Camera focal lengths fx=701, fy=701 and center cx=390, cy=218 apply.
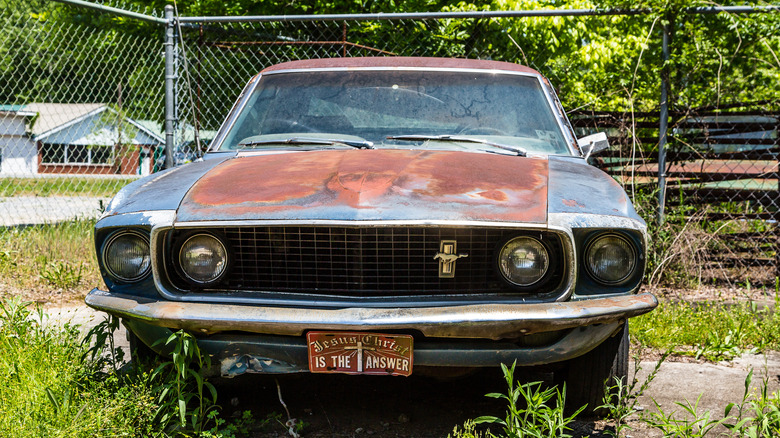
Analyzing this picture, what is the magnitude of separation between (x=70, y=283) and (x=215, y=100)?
12.7 feet

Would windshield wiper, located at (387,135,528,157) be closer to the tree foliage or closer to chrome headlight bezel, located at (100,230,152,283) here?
chrome headlight bezel, located at (100,230,152,283)

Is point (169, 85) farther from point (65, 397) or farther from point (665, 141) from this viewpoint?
point (665, 141)

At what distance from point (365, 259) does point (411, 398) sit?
111 centimetres

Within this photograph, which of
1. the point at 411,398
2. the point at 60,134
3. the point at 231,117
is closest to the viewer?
the point at 411,398

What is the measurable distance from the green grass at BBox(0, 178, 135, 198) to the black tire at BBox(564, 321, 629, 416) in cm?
533

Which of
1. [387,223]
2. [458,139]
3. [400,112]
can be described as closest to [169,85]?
[400,112]

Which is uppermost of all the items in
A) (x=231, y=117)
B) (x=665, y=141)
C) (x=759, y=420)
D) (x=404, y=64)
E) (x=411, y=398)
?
(x=404, y=64)

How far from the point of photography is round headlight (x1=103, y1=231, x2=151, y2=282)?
2688mm

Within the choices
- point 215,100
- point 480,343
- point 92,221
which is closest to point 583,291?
point 480,343

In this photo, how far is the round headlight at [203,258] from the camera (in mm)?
2635

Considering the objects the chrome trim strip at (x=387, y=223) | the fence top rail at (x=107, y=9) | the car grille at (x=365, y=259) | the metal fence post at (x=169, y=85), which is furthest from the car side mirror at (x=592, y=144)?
the fence top rail at (x=107, y=9)

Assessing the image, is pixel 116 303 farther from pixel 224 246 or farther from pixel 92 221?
pixel 92 221

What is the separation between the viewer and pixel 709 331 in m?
4.37

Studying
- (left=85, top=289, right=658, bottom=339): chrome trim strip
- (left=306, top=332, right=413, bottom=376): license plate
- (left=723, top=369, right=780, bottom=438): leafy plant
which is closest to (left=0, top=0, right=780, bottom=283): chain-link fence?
(left=85, top=289, right=658, bottom=339): chrome trim strip
